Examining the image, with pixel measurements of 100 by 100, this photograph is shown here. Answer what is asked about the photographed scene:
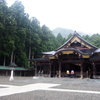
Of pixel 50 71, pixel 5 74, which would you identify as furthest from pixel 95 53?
pixel 5 74

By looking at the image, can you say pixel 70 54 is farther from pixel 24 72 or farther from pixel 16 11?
pixel 16 11

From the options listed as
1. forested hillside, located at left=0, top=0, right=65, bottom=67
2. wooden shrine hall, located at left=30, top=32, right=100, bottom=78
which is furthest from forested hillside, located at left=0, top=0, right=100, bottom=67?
wooden shrine hall, located at left=30, top=32, right=100, bottom=78

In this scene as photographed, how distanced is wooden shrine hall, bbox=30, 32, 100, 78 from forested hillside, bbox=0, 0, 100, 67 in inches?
299

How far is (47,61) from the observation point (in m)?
20.2

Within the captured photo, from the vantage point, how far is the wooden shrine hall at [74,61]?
55.8ft

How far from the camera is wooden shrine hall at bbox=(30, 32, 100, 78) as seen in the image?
17000mm

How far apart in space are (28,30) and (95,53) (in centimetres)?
1803

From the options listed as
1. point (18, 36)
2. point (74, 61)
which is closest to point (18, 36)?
point (18, 36)

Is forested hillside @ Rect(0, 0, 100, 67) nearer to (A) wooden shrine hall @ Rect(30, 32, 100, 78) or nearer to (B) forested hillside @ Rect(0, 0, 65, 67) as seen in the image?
(B) forested hillside @ Rect(0, 0, 65, 67)

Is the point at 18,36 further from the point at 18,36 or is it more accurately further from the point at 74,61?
the point at 74,61

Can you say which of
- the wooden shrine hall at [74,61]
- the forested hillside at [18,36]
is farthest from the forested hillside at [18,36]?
the wooden shrine hall at [74,61]

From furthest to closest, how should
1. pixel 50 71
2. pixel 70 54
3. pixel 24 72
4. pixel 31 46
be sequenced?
pixel 31 46 < pixel 24 72 < pixel 50 71 < pixel 70 54

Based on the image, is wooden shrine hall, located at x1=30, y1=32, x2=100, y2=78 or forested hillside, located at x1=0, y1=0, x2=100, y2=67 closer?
wooden shrine hall, located at x1=30, y1=32, x2=100, y2=78

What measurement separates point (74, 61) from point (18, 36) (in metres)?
15.2
